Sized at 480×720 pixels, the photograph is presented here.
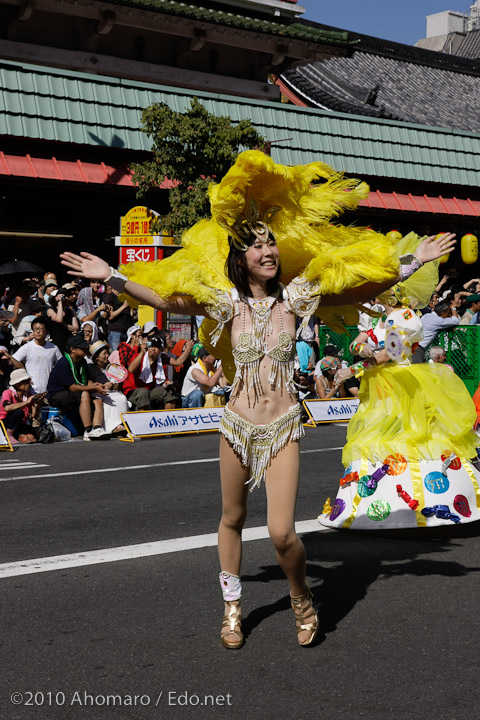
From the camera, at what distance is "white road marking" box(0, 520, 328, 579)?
6117 millimetres

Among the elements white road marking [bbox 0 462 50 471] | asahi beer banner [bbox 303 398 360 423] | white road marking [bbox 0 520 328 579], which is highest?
white road marking [bbox 0 520 328 579]

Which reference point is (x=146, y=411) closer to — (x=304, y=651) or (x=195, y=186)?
(x=195, y=186)

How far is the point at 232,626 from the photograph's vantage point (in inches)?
184

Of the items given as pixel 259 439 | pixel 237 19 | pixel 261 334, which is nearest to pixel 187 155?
pixel 237 19

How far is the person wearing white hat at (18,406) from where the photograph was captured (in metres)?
12.5

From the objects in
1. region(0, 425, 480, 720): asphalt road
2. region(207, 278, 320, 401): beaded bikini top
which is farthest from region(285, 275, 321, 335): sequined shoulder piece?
region(0, 425, 480, 720): asphalt road

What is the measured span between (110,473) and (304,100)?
23.4 meters

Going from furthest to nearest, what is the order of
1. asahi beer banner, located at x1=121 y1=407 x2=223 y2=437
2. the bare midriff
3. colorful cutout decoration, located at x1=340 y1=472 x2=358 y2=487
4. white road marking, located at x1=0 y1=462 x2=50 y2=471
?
asahi beer banner, located at x1=121 y1=407 x2=223 y2=437, white road marking, located at x1=0 y1=462 x2=50 y2=471, colorful cutout decoration, located at x1=340 y1=472 x2=358 y2=487, the bare midriff

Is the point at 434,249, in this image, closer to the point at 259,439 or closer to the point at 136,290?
the point at 259,439

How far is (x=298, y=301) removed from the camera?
488 centimetres

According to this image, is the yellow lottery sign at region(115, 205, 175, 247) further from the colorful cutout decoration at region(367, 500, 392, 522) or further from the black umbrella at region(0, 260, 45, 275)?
the colorful cutout decoration at region(367, 500, 392, 522)

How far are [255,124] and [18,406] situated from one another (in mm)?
10559

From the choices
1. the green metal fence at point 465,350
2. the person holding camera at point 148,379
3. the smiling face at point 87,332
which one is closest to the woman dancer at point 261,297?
the person holding camera at point 148,379

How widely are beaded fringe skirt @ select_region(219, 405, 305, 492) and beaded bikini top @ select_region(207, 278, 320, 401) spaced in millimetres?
156
